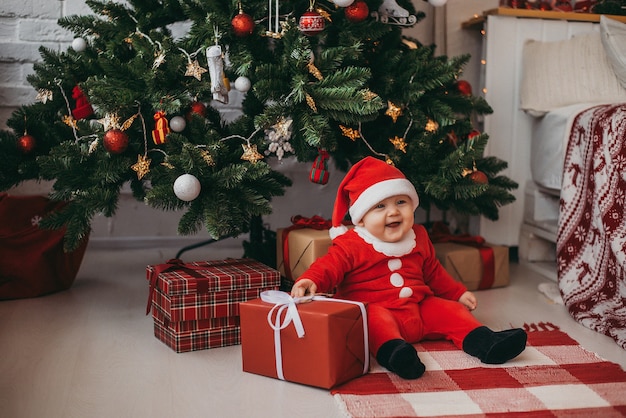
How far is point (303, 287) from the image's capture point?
1.59 metres

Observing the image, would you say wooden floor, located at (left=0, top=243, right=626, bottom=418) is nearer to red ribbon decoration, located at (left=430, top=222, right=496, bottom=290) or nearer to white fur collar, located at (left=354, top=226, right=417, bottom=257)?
red ribbon decoration, located at (left=430, top=222, right=496, bottom=290)

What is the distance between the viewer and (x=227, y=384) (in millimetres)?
1479

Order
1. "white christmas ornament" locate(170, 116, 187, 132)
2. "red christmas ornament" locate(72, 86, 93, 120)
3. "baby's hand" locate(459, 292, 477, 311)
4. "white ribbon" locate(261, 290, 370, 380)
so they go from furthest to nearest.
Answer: "red christmas ornament" locate(72, 86, 93, 120)
"white christmas ornament" locate(170, 116, 187, 132)
"baby's hand" locate(459, 292, 477, 311)
"white ribbon" locate(261, 290, 370, 380)

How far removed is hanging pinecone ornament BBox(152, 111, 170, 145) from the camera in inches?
73.5

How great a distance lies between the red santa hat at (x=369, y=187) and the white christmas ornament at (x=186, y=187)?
1.20ft

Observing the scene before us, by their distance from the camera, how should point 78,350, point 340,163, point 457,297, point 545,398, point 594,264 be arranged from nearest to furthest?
1. point 545,398
2. point 78,350
3. point 457,297
4. point 594,264
5. point 340,163

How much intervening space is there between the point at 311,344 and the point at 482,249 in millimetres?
1018

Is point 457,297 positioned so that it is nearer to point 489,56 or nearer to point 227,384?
point 227,384

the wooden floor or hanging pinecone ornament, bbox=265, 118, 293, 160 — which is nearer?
the wooden floor

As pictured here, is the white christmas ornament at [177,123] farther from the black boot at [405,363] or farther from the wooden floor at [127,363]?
the black boot at [405,363]

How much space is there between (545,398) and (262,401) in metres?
0.56

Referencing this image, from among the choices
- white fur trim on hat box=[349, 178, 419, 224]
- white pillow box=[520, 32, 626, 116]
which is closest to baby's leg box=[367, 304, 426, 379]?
white fur trim on hat box=[349, 178, 419, 224]

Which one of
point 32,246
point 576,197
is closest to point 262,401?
point 32,246

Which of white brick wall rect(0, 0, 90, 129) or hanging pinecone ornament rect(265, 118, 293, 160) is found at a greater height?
white brick wall rect(0, 0, 90, 129)
